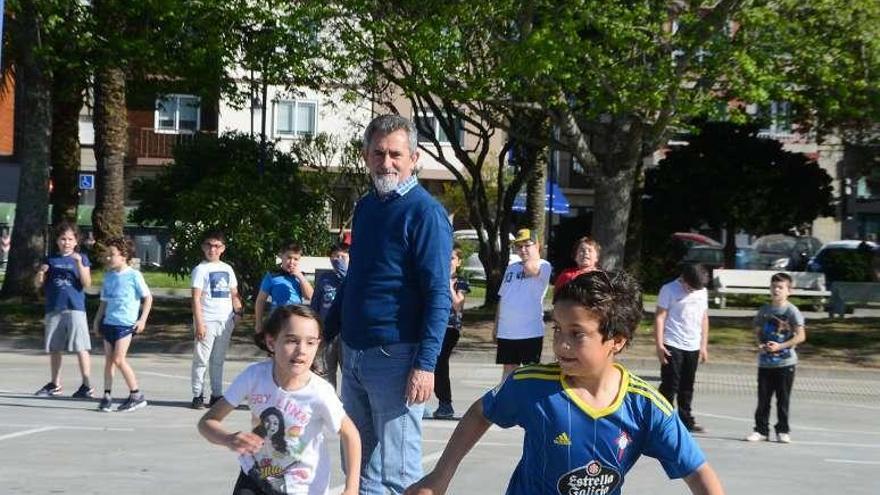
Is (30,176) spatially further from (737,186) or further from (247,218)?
(737,186)

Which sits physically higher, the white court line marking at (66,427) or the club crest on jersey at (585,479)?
the club crest on jersey at (585,479)

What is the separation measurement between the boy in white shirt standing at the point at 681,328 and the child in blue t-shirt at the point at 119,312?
4785 millimetres

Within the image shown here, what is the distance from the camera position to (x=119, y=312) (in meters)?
13.5

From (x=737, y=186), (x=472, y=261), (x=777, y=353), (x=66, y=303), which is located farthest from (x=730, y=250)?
(x=66, y=303)

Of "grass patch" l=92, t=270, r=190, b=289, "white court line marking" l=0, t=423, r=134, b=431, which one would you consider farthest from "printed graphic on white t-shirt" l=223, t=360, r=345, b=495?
"grass patch" l=92, t=270, r=190, b=289

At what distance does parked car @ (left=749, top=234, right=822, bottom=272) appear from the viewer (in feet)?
141

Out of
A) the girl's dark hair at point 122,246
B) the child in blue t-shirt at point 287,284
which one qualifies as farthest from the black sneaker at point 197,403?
the girl's dark hair at point 122,246

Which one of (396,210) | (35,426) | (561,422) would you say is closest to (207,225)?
(35,426)

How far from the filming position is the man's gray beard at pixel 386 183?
6480 mm

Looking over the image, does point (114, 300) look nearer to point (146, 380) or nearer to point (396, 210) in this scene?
point (146, 380)

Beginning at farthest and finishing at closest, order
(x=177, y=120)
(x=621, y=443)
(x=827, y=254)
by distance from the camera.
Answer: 1. (x=177, y=120)
2. (x=827, y=254)
3. (x=621, y=443)

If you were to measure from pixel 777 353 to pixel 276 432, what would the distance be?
26.5 feet

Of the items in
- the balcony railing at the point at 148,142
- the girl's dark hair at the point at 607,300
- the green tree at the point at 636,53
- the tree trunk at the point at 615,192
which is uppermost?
the balcony railing at the point at 148,142

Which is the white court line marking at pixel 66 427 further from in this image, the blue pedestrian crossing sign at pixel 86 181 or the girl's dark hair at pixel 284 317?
the blue pedestrian crossing sign at pixel 86 181
